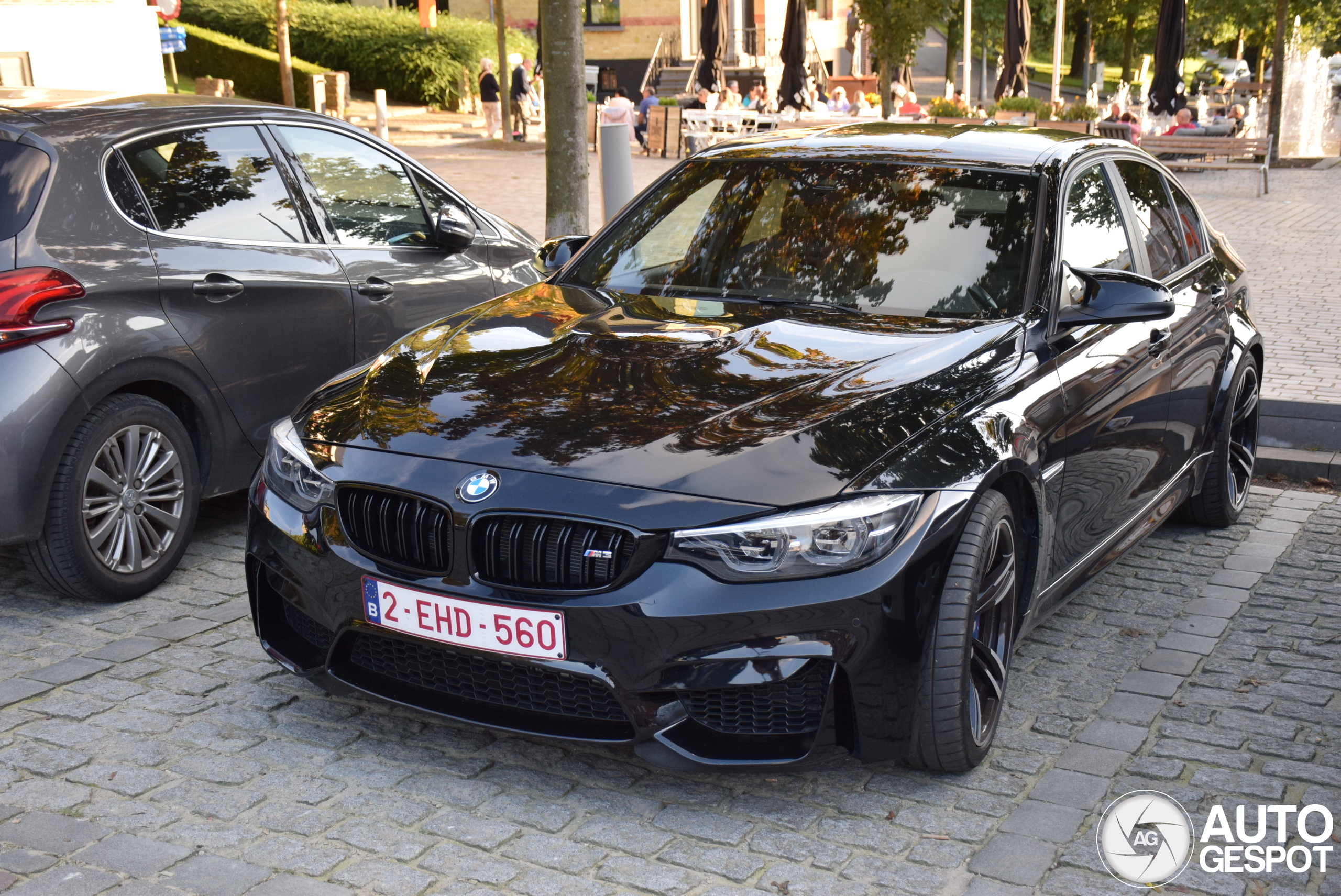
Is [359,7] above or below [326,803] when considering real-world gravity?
above

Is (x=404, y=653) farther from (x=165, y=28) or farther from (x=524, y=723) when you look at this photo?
(x=165, y=28)

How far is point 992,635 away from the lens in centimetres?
374

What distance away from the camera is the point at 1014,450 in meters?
3.68

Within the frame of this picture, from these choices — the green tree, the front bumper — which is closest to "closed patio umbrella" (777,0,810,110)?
the green tree

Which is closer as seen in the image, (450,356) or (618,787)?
(618,787)

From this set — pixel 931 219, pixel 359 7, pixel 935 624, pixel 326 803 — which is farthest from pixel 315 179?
pixel 359 7

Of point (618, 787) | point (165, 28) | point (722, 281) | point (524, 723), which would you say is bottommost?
point (618, 787)

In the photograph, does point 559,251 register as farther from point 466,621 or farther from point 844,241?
point 466,621

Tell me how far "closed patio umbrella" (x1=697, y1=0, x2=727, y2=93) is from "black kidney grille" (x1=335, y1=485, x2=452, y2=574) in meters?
26.6

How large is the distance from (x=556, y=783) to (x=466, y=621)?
0.60 metres

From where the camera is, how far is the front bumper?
3146 millimetres

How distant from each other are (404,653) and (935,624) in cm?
138

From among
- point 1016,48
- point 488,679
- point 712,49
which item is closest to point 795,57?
point 712,49

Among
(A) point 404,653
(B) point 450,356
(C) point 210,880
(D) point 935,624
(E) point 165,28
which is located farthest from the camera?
(E) point 165,28
